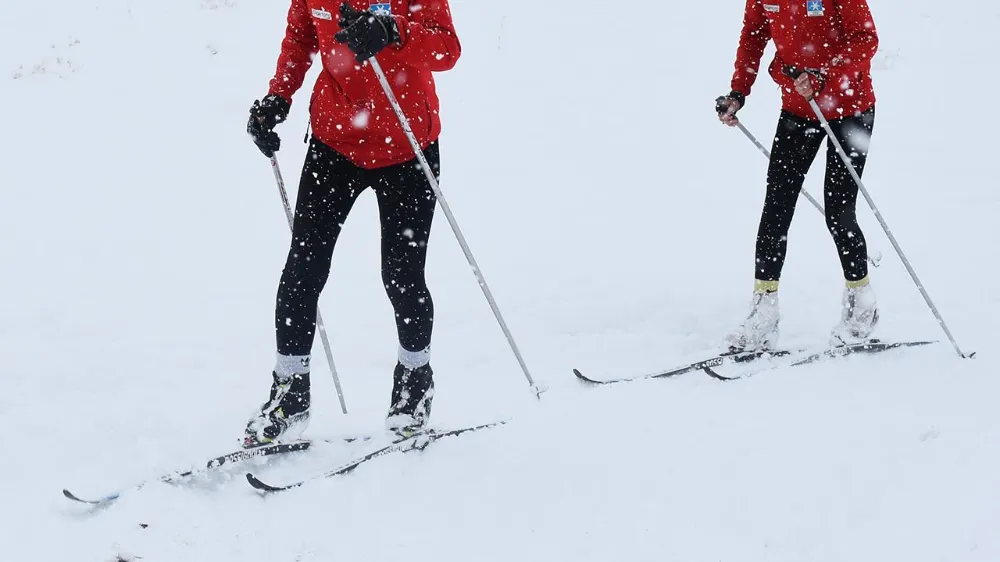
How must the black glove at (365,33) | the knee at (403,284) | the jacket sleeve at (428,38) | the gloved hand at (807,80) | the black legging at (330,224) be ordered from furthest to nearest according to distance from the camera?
the gloved hand at (807,80), the knee at (403,284), the black legging at (330,224), the jacket sleeve at (428,38), the black glove at (365,33)

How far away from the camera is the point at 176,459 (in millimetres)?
3729

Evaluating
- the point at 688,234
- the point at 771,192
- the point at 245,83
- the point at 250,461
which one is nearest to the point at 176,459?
the point at 250,461

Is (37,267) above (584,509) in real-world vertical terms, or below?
above

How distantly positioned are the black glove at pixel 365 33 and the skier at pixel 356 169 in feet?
0.10

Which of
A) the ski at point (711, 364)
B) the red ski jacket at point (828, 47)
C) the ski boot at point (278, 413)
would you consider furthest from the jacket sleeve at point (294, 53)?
the red ski jacket at point (828, 47)

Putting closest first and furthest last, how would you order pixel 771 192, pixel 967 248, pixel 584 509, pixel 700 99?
pixel 584 509
pixel 771 192
pixel 967 248
pixel 700 99

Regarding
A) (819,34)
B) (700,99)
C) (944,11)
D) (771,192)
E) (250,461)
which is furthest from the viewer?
(944,11)

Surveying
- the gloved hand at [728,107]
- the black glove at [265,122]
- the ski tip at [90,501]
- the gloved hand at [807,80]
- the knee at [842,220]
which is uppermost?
the black glove at [265,122]

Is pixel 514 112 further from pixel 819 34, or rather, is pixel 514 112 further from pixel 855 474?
pixel 855 474

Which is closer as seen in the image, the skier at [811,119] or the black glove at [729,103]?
the skier at [811,119]

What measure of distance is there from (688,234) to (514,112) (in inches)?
105

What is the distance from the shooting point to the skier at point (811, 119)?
433cm

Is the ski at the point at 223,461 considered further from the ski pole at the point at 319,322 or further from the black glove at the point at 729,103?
the black glove at the point at 729,103

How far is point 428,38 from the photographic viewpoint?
10.5 feet
